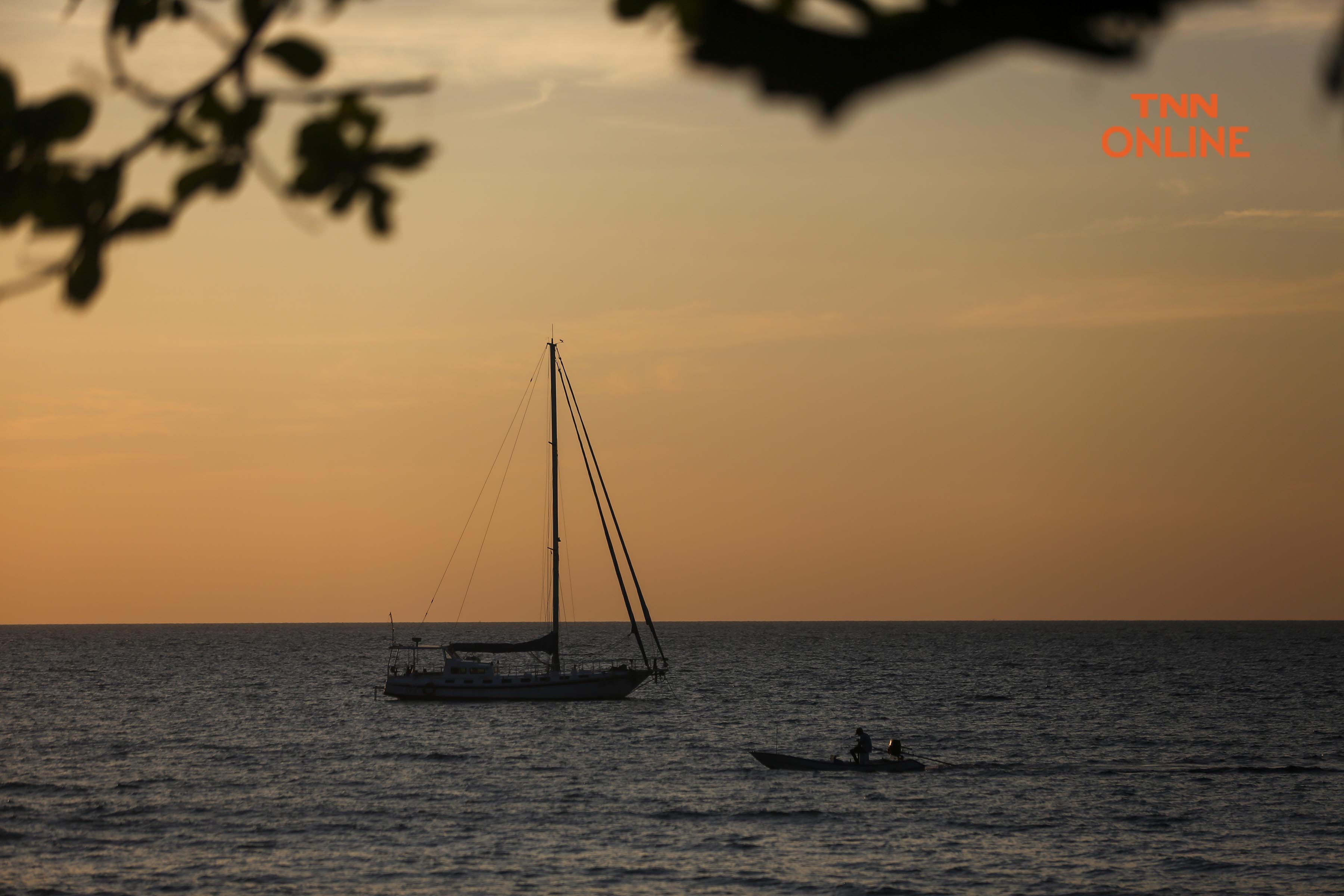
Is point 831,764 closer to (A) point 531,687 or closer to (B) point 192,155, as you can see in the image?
(A) point 531,687

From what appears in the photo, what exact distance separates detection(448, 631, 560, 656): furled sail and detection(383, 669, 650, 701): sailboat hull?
275 cm

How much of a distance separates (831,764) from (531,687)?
29.1m

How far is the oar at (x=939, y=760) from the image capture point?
5594 centimetres

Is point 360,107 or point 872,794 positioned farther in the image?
point 872,794

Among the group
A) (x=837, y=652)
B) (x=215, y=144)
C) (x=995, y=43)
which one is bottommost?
(x=837, y=652)

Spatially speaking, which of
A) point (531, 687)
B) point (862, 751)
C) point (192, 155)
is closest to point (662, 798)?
point (862, 751)

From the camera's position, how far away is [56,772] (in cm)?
5509

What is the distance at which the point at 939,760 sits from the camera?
5809cm

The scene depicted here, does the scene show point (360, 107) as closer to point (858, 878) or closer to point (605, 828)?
point (858, 878)

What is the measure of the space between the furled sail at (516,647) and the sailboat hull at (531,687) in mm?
2746

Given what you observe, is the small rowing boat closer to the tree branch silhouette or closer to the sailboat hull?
the sailboat hull

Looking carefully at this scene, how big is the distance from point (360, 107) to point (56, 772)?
59.0 meters

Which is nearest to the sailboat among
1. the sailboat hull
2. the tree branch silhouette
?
the sailboat hull

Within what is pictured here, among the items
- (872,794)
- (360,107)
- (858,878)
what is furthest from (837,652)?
(360,107)
